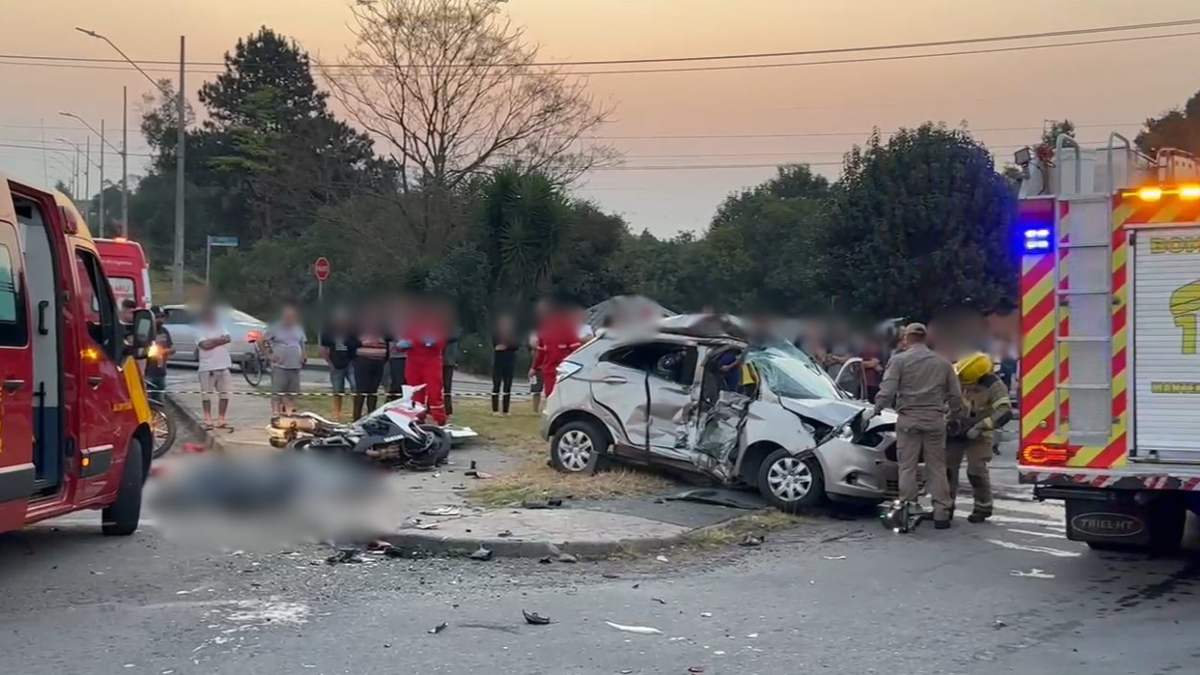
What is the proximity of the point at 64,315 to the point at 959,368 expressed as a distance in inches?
291

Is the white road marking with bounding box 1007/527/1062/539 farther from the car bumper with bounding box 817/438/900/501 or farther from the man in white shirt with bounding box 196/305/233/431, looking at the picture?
the man in white shirt with bounding box 196/305/233/431

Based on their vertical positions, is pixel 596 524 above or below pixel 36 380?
below

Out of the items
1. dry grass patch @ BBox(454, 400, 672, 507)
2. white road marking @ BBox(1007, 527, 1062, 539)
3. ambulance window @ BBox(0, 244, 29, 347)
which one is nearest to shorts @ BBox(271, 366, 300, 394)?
dry grass patch @ BBox(454, 400, 672, 507)

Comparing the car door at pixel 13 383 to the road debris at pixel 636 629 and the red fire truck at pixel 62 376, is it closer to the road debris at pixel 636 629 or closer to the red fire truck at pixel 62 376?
the red fire truck at pixel 62 376

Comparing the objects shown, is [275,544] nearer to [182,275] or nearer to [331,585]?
[331,585]

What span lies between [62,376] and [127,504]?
149 cm

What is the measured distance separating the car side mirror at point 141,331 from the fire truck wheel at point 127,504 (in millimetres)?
735

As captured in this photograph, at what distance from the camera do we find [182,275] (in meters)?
25.6

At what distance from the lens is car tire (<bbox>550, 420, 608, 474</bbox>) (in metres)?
11.9

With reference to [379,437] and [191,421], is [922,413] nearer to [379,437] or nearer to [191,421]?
[379,437]

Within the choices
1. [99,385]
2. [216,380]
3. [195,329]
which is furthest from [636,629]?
[195,329]

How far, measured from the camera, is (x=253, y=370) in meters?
22.6

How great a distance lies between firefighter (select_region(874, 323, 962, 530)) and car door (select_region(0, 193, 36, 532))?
21.5 feet

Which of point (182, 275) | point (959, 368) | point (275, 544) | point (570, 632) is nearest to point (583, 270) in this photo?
point (182, 275)
